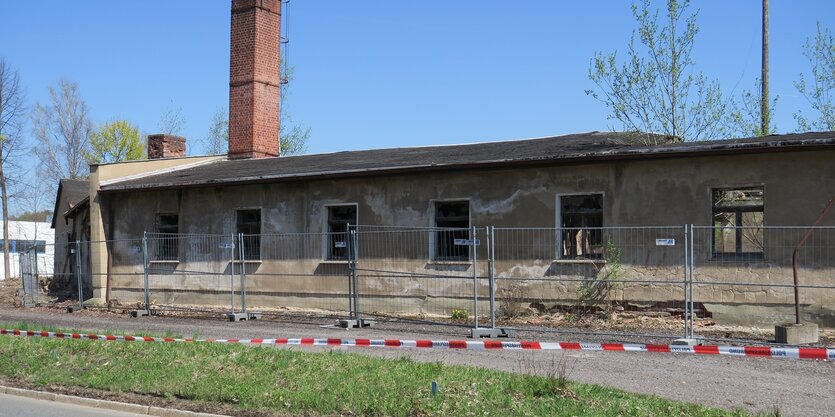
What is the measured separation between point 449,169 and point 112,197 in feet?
39.9

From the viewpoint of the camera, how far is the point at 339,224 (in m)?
21.5

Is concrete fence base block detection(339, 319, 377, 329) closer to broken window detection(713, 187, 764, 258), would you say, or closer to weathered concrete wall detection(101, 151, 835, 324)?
weathered concrete wall detection(101, 151, 835, 324)

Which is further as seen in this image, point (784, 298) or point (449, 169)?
point (449, 169)

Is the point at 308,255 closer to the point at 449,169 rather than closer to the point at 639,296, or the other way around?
the point at 449,169

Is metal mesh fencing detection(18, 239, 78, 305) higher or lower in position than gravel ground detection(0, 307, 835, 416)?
higher

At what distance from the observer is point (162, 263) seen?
24438 mm

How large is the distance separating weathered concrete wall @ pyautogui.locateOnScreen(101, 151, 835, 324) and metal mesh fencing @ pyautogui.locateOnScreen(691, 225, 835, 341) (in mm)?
29

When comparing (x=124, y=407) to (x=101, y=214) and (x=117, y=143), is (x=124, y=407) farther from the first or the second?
(x=117, y=143)

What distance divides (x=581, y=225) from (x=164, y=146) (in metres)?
18.2

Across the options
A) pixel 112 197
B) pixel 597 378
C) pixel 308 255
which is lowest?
pixel 597 378

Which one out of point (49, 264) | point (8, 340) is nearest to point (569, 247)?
→ point (8, 340)

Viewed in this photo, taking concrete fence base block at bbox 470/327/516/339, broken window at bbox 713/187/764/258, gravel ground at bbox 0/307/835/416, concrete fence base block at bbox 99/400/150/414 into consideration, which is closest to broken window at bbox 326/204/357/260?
gravel ground at bbox 0/307/835/416

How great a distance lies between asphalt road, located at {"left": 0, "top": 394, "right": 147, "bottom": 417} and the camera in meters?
9.24

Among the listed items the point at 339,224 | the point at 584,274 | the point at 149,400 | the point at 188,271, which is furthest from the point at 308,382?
the point at 188,271
